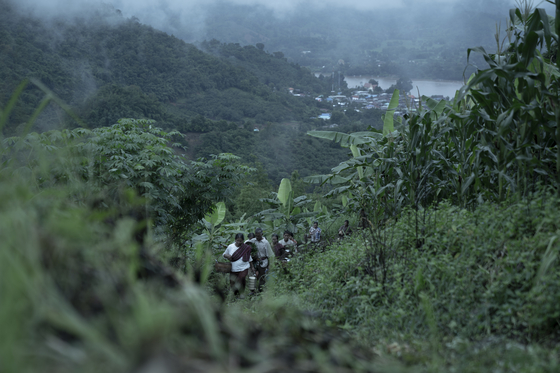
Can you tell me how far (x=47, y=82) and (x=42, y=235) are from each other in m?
47.1

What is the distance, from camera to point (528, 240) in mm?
2957

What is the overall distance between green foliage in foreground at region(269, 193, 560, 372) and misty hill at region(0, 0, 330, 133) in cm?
3288

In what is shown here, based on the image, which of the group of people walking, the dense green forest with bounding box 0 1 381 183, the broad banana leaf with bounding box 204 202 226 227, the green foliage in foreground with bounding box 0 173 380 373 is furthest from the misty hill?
the green foliage in foreground with bounding box 0 173 380 373

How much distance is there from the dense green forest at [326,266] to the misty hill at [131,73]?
31471mm

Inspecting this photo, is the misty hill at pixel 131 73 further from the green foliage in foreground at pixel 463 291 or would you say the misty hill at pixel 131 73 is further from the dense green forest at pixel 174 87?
the green foliage in foreground at pixel 463 291

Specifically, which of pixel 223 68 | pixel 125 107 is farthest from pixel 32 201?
pixel 223 68

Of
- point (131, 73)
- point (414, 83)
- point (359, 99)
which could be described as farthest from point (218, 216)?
point (414, 83)

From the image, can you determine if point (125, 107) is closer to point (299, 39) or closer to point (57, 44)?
point (57, 44)

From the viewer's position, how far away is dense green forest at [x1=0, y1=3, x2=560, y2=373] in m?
0.93

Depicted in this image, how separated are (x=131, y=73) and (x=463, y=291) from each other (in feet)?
209

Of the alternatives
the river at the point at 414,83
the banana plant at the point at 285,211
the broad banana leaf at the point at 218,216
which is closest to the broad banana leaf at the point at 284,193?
the banana plant at the point at 285,211

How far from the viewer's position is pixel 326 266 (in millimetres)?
4574

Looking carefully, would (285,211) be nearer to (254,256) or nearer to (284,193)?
(284,193)

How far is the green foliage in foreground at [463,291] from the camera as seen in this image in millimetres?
2211
